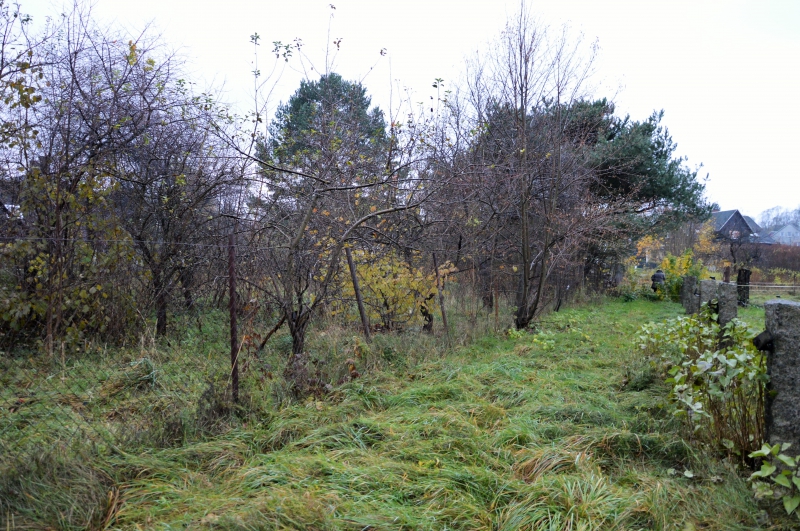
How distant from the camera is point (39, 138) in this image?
20.0 feet

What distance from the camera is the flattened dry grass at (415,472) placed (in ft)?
8.09

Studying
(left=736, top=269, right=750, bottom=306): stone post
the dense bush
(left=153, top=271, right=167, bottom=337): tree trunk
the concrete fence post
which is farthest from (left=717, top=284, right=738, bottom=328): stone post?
(left=736, top=269, right=750, bottom=306): stone post

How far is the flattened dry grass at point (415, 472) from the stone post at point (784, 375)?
413 mm

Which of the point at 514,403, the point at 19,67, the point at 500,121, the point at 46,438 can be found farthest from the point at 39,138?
the point at 500,121

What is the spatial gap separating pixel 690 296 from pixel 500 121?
18.0ft

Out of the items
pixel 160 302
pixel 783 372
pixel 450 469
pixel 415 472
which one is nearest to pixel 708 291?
pixel 783 372

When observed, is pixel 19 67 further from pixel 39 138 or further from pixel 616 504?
pixel 616 504

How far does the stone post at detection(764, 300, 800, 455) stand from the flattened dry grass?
1.36 ft

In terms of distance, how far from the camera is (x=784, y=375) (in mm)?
2521

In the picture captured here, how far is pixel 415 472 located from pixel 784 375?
6.57 feet

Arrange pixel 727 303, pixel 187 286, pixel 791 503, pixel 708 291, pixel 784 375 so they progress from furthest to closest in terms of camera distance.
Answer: pixel 187 286 < pixel 708 291 < pixel 727 303 < pixel 784 375 < pixel 791 503

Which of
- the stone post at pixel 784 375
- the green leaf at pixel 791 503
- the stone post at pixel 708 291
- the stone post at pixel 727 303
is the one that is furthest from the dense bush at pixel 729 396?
the stone post at pixel 708 291

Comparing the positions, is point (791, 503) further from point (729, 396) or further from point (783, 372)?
point (729, 396)

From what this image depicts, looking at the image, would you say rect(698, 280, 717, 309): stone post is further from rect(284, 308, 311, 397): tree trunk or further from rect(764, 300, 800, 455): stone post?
rect(284, 308, 311, 397): tree trunk
